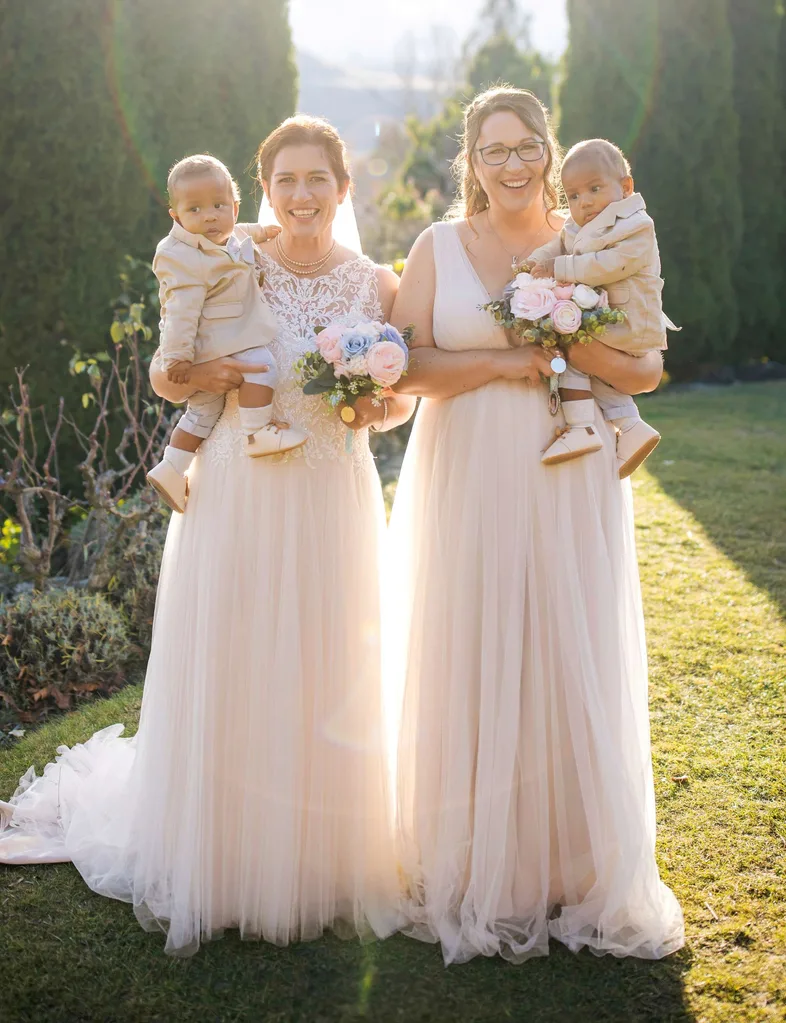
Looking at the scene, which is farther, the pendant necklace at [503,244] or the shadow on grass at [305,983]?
the pendant necklace at [503,244]

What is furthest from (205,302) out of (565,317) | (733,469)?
(733,469)

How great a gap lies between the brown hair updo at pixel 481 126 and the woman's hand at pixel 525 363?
22.1 inches

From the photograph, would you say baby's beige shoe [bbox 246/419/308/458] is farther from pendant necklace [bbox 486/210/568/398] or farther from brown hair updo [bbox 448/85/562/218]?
brown hair updo [bbox 448/85/562/218]

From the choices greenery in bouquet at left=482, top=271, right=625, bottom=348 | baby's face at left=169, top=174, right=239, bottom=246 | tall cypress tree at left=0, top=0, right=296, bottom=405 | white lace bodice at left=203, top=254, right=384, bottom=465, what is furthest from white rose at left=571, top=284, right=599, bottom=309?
tall cypress tree at left=0, top=0, right=296, bottom=405

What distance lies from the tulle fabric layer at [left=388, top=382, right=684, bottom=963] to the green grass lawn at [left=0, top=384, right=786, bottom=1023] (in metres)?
0.13

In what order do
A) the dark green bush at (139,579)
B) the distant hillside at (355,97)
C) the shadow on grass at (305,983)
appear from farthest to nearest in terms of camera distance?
the distant hillside at (355,97), the dark green bush at (139,579), the shadow on grass at (305,983)

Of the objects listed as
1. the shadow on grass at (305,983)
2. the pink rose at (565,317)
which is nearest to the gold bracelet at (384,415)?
the pink rose at (565,317)

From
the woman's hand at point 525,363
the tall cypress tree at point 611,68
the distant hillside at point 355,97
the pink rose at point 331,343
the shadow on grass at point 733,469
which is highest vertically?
the distant hillside at point 355,97

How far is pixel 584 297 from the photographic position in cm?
289

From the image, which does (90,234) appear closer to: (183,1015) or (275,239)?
(275,239)

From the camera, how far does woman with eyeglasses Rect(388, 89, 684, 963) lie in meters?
3.01

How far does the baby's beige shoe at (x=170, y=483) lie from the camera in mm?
3088

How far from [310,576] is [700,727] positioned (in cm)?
229

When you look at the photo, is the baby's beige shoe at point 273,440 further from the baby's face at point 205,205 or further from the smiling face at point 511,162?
the smiling face at point 511,162
